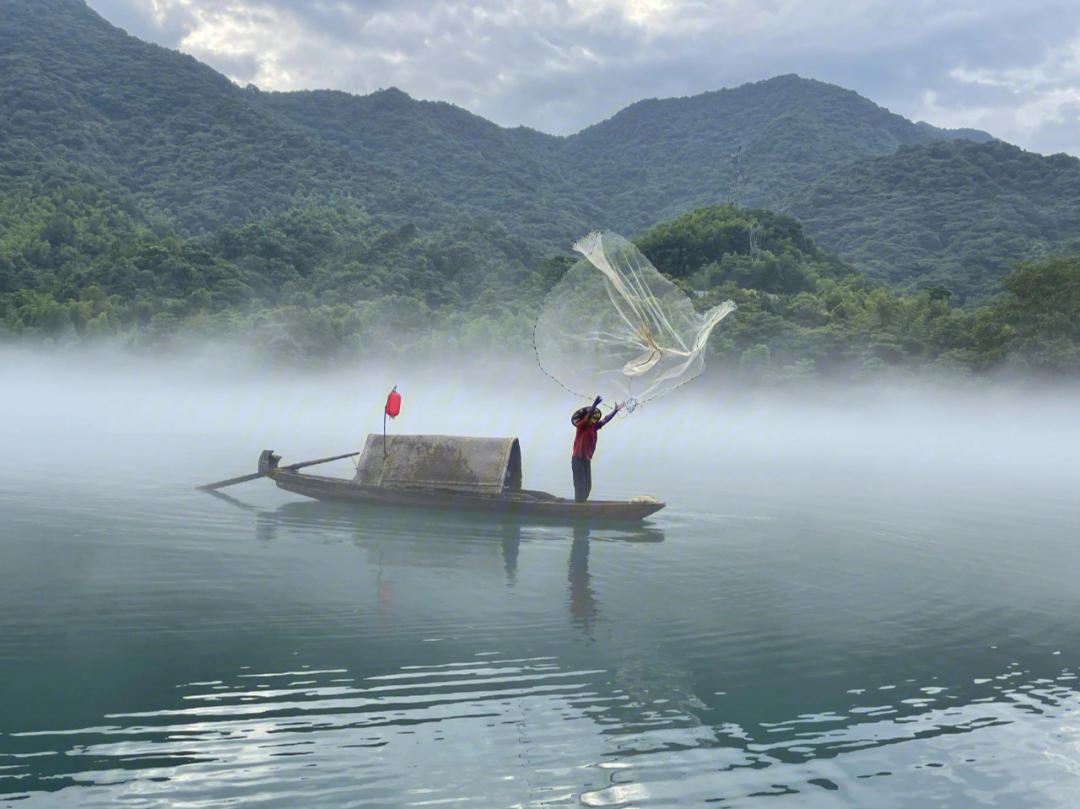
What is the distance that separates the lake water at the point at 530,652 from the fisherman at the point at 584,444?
1183 millimetres

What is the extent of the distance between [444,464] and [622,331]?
5748mm

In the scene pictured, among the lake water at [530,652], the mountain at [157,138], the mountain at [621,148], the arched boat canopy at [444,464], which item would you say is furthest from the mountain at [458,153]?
the lake water at [530,652]

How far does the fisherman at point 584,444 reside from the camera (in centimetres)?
2072

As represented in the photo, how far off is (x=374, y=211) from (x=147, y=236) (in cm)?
3554

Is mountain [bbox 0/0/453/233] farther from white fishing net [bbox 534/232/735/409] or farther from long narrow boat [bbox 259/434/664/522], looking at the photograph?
white fishing net [bbox 534/232/735/409]

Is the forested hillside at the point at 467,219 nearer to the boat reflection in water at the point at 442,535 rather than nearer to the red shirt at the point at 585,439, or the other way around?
the red shirt at the point at 585,439

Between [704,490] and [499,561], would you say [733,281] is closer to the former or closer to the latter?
[704,490]

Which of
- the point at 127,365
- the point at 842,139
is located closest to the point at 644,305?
the point at 127,365

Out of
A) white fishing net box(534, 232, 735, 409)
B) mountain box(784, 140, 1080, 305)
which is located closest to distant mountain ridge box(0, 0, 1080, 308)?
mountain box(784, 140, 1080, 305)

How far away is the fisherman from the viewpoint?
2072 cm

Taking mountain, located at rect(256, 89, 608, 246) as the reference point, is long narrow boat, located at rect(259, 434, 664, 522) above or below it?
below

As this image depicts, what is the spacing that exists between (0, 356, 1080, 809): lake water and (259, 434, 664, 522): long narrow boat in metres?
0.49

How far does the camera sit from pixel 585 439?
20969 millimetres

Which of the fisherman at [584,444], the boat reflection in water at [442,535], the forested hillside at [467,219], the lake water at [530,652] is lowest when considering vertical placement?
the lake water at [530,652]
